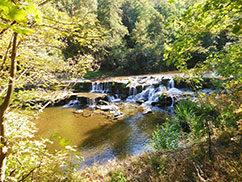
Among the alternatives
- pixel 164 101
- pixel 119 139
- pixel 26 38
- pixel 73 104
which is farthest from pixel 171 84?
pixel 26 38

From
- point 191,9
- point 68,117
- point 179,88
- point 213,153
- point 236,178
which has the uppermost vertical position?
point 191,9

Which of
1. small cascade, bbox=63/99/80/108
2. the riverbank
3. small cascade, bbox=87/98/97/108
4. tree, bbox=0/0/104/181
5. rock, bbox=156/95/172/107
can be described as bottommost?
small cascade, bbox=63/99/80/108

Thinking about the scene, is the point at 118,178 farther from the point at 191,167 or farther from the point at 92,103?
the point at 92,103

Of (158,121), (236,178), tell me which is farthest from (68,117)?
(236,178)

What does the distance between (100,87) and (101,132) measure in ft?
30.7

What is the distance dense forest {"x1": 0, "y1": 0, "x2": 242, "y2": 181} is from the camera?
161cm

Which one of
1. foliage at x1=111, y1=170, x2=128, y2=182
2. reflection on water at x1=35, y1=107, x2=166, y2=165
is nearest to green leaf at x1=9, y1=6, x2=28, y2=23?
foliage at x1=111, y1=170, x2=128, y2=182

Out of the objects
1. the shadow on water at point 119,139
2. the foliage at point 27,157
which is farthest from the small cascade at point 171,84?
A: the foliage at point 27,157

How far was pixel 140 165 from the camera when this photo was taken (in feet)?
10.8

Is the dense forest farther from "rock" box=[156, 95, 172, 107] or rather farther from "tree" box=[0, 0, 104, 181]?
"rock" box=[156, 95, 172, 107]

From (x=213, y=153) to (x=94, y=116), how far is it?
776cm

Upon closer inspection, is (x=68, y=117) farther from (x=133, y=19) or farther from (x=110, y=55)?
(x=133, y=19)

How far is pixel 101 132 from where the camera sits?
285 inches

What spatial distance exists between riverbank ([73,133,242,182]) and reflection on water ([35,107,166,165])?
1908 mm
